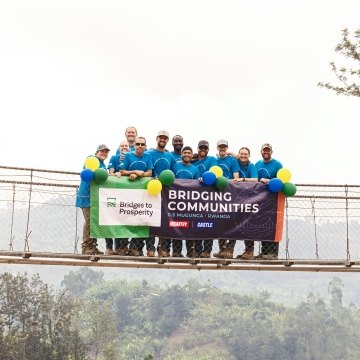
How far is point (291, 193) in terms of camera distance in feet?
43.6

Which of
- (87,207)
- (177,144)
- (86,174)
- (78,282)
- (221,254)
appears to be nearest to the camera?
(86,174)

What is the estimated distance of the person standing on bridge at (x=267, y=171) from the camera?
514 inches

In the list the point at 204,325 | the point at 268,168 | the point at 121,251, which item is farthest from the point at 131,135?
the point at 204,325

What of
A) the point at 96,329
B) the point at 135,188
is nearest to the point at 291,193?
the point at 135,188

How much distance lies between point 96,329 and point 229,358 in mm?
48692

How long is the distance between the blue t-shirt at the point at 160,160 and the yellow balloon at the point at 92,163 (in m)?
0.87

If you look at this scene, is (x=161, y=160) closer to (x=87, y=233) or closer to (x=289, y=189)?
(x=87, y=233)

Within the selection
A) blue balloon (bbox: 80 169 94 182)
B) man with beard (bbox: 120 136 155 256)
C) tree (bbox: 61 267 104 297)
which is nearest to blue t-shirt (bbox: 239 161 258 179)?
man with beard (bbox: 120 136 155 256)

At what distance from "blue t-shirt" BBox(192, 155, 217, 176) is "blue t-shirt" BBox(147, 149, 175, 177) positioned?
1.61 ft

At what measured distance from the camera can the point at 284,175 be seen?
517 inches

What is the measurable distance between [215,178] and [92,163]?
207 cm

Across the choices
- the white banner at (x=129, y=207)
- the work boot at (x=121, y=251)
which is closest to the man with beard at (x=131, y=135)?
the white banner at (x=129, y=207)

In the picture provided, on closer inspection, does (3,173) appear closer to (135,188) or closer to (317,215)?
(135,188)

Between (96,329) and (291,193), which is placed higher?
(291,193)
